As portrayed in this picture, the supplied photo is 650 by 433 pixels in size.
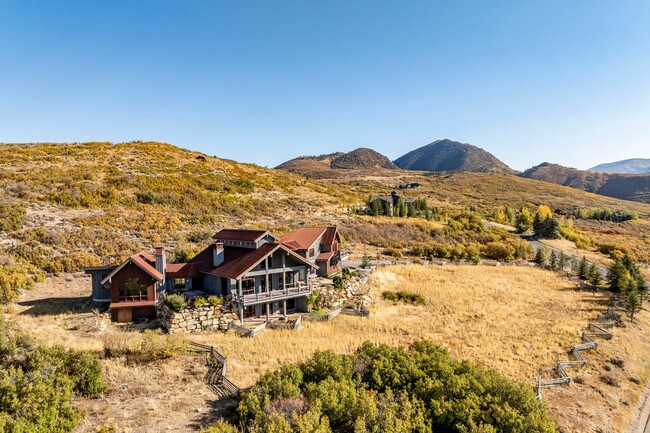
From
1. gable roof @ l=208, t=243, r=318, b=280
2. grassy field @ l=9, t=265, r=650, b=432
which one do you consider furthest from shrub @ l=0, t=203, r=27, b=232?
gable roof @ l=208, t=243, r=318, b=280

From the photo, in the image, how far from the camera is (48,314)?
1018 inches

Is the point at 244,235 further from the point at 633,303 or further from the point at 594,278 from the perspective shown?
the point at 594,278

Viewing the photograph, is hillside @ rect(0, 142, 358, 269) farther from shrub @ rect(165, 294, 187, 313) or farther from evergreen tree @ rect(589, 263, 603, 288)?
evergreen tree @ rect(589, 263, 603, 288)

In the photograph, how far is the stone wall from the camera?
2530cm

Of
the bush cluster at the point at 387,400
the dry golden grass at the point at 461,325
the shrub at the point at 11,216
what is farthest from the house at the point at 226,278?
the shrub at the point at 11,216

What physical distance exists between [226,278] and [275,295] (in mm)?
4231

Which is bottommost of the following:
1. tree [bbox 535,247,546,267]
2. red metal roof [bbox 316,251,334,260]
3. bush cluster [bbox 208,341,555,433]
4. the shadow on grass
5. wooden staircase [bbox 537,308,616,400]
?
wooden staircase [bbox 537,308,616,400]

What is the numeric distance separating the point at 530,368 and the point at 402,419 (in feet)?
47.7

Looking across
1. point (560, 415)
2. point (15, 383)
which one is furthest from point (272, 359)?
point (560, 415)

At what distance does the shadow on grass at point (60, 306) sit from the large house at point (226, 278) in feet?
3.48

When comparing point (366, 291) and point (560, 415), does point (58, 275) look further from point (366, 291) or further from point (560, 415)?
point (560, 415)

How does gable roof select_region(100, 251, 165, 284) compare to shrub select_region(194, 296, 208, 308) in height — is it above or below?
above

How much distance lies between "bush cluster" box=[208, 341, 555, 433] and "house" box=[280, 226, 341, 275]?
2051cm

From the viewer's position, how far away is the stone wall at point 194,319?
25.3 m
